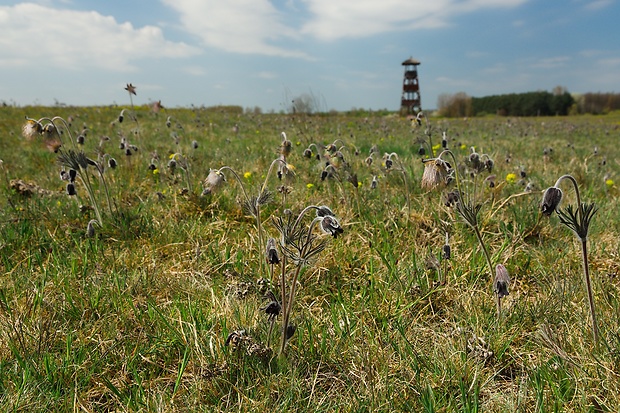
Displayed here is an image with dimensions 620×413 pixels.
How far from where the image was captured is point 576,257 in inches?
125

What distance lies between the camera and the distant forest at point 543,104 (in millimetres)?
46844

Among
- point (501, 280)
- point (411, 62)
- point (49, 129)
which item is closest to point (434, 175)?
point (501, 280)

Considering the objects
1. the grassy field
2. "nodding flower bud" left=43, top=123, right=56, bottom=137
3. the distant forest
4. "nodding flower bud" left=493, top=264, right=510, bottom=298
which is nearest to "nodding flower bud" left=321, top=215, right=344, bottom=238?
the grassy field

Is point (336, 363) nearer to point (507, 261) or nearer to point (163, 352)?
point (163, 352)

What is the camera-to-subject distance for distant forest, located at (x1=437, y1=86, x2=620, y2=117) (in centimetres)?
4684

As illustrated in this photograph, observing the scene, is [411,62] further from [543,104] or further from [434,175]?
[434,175]

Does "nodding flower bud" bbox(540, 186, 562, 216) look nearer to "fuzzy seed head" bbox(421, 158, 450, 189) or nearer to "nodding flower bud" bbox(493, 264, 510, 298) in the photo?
"nodding flower bud" bbox(493, 264, 510, 298)

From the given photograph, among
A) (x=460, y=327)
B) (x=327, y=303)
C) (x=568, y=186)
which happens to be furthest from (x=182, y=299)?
(x=568, y=186)

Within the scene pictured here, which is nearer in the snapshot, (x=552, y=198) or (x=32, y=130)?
(x=552, y=198)

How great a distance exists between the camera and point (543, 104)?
5009 cm

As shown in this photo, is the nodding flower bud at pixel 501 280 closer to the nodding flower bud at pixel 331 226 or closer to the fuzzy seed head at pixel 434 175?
the fuzzy seed head at pixel 434 175

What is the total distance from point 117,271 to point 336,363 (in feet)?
6.04

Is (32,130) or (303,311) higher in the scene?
(32,130)

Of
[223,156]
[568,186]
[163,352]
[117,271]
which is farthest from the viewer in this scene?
[223,156]
